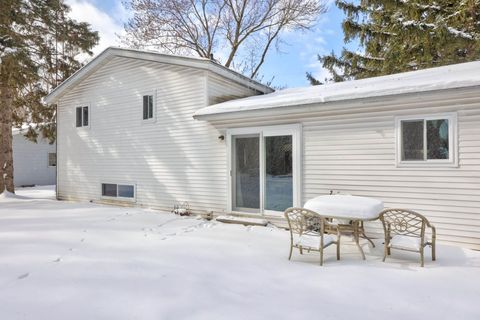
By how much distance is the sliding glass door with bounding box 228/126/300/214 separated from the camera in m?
6.77

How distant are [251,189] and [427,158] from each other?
11.7 feet

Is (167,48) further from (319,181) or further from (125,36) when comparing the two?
(319,181)

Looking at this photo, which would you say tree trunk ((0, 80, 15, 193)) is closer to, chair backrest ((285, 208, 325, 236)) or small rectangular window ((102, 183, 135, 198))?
small rectangular window ((102, 183, 135, 198))

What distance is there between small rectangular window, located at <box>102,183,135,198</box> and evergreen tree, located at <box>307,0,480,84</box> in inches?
376

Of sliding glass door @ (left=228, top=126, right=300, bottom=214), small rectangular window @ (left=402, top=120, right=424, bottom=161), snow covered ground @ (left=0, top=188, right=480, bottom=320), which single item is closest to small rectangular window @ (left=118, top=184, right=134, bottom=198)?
snow covered ground @ (left=0, top=188, right=480, bottom=320)

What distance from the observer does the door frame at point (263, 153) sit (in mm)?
6645

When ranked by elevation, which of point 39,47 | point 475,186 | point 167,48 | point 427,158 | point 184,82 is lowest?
point 475,186

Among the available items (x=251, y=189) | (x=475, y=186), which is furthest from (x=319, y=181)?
(x=475, y=186)

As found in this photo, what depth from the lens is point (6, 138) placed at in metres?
11.9

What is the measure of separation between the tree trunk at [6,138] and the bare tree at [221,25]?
26.1 ft

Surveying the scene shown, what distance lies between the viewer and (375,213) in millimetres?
4629

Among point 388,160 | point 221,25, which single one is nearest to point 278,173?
point 388,160

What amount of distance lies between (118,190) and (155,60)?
4104 millimetres

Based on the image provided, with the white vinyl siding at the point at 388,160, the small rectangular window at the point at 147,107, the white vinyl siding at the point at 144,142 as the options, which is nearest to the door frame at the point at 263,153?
the white vinyl siding at the point at 388,160
